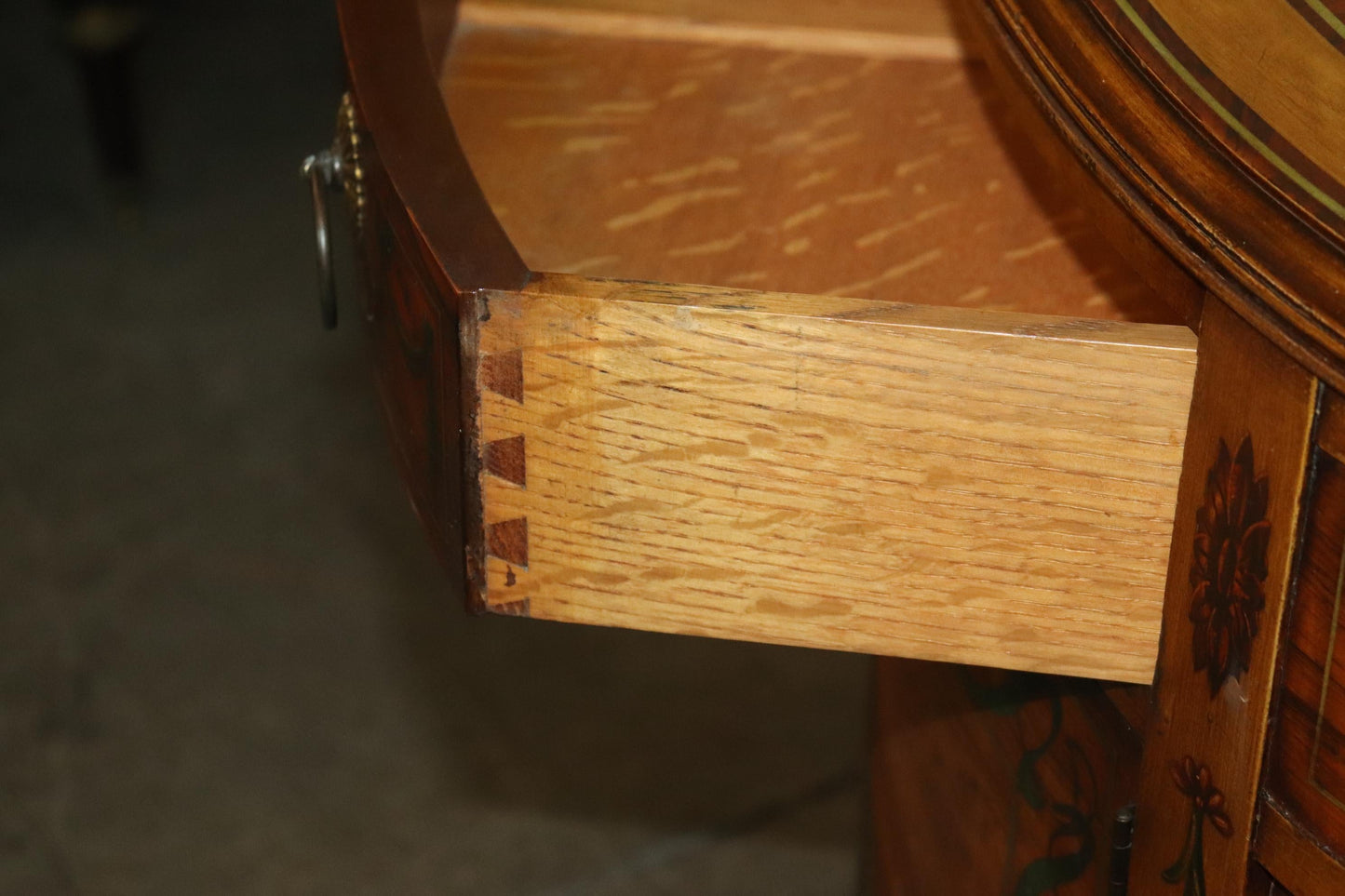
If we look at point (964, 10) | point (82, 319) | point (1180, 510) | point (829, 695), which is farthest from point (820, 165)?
point (82, 319)

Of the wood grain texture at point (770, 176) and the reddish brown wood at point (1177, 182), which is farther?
the wood grain texture at point (770, 176)

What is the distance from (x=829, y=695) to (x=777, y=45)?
101 centimetres

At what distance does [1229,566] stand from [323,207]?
1.30 feet

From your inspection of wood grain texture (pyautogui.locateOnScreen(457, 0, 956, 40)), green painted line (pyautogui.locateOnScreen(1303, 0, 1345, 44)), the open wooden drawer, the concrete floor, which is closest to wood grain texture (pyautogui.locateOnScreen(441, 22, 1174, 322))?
wood grain texture (pyautogui.locateOnScreen(457, 0, 956, 40))

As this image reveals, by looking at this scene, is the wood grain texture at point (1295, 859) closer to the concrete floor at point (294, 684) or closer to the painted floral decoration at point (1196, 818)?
the painted floral decoration at point (1196, 818)

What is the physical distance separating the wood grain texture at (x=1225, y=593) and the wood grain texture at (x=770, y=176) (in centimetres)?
21

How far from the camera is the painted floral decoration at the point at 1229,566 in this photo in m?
0.41

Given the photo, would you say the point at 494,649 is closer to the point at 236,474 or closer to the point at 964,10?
the point at 236,474

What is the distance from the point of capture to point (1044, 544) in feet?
1.50

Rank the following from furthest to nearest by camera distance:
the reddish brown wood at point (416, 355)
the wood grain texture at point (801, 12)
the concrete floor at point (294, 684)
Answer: the concrete floor at point (294, 684), the wood grain texture at point (801, 12), the reddish brown wood at point (416, 355)

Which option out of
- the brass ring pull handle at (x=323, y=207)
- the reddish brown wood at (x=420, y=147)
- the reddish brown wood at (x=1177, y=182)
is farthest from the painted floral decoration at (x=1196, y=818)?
the brass ring pull handle at (x=323, y=207)

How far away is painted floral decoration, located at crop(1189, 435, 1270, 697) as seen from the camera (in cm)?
41

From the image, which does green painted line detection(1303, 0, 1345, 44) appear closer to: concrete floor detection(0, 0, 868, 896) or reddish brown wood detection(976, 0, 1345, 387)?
reddish brown wood detection(976, 0, 1345, 387)

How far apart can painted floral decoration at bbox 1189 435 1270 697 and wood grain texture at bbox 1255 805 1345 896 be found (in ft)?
0.13
